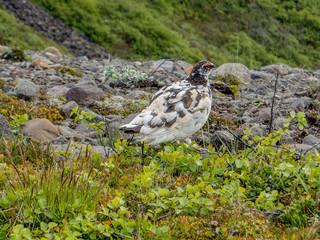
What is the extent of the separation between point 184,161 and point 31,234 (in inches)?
70.4

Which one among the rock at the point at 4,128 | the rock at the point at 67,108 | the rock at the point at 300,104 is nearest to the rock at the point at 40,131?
the rock at the point at 4,128

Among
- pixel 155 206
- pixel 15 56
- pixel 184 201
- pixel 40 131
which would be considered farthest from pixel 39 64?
pixel 184 201

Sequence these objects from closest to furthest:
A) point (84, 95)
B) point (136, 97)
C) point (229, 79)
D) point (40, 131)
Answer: point (40, 131), point (84, 95), point (136, 97), point (229, 79)

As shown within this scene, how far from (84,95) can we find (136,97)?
117cm

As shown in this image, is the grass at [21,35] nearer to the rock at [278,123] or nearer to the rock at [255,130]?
the rock at [255,130]

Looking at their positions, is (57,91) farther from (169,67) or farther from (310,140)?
(310,140)

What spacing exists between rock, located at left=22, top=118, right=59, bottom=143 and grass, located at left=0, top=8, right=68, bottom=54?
14.3m

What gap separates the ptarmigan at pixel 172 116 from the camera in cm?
476

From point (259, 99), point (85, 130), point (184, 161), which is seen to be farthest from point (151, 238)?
point (259, 99)

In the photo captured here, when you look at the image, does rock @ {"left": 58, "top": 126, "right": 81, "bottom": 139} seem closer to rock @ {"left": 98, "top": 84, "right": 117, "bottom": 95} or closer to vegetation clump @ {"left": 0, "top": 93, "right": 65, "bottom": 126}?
vegetation clump @ {"left": 0, "top": 93, "right": 65, "bottom": 126}

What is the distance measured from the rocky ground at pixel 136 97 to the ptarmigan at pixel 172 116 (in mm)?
767

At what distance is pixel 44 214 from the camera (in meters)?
3.36

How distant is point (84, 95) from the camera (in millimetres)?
8492

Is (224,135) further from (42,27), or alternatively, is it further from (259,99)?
(42,27)
